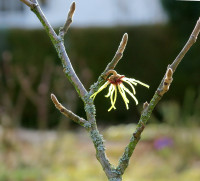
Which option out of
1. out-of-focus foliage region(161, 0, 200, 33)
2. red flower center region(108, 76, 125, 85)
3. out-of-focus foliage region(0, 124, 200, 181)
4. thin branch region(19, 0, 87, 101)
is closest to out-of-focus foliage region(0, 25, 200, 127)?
out-of-focus foliage region(161, 0, 200, 33)

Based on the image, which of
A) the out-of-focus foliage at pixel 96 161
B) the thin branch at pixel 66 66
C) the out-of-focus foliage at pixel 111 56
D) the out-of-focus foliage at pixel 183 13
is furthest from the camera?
the out-of-focus foliage at pixel 111 56

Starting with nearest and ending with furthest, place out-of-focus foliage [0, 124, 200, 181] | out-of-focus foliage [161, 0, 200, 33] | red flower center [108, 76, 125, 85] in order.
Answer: red flower center [108, 76, 125, 85], out-of-focus foliage [0, 124, 200, 181], out-of-focus foliage [161, 0, 200, 33]

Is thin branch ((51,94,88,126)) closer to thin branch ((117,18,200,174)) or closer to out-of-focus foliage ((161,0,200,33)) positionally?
thin branch ((117,18,200,174))

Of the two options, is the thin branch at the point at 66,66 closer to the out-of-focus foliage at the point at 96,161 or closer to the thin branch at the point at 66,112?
the thin branch at the point at 66,112

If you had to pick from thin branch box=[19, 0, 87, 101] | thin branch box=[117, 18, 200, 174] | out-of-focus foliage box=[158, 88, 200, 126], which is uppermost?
out-of-focus foliage box=[158, 88, 200, 126]

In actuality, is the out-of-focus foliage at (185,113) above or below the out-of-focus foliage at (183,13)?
below

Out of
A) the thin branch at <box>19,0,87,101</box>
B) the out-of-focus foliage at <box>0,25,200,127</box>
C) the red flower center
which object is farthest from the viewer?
the out-of-focus foliage at <box>0,25,200,127</box>

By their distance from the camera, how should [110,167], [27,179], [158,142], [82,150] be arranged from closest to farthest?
[110,167], [27,179], [158,142], [82,150]

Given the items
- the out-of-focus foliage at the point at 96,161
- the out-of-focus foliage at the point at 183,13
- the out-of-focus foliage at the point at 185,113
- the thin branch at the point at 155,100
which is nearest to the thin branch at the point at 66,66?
the thin branch at the point at 155,100

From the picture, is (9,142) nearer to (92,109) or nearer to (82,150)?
(82,150)

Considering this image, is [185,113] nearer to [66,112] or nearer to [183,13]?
[183,13]

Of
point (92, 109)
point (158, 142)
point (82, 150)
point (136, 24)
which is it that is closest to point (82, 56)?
point (136, 24)
